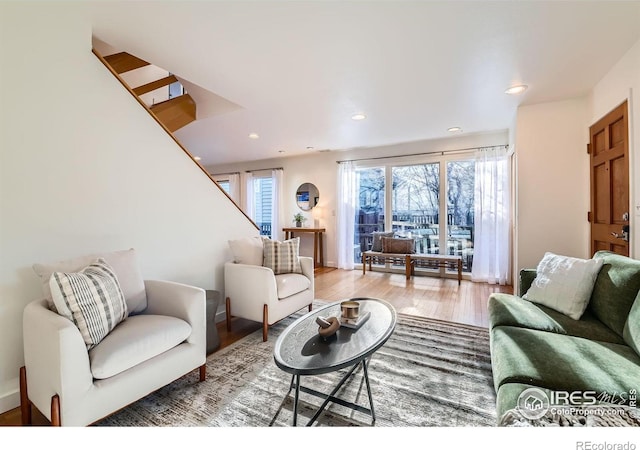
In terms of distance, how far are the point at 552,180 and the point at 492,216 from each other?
4.43 ft

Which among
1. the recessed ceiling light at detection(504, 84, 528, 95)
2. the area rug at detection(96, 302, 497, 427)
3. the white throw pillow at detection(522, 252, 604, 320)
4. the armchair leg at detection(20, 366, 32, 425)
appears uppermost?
the recessed ceiling light at detection(504, 84, 528, 95)

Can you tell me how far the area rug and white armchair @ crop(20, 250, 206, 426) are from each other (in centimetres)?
16

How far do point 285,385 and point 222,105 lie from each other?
10.1 ft

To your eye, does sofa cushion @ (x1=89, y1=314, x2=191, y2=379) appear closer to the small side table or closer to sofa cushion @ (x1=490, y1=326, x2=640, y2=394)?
the small side table

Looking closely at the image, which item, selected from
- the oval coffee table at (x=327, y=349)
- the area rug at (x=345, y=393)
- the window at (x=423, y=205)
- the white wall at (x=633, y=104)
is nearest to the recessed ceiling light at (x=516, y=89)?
the white wall at (x=633, y=104)

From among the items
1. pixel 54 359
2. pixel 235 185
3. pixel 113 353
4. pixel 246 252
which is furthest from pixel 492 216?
pixel 235 185

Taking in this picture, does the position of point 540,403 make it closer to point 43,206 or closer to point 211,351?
point 211,351

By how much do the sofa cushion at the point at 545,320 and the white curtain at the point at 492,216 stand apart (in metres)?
2.60

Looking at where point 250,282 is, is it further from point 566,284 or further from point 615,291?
point 615,291

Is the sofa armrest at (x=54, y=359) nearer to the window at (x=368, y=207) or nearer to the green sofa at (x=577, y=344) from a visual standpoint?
the green sofa at (x=577, y=344)

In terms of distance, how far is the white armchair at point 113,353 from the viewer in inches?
48.3

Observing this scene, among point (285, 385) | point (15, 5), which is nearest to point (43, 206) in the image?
point (15, 5)

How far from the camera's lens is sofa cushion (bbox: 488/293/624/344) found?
1.55 meters

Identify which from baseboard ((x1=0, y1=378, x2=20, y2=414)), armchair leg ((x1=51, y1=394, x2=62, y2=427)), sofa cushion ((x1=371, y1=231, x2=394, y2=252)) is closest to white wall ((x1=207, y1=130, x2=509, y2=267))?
sofa cushion ((x1=371, y1=231, x2=394, y2=252))
